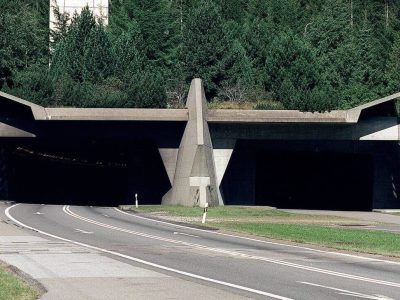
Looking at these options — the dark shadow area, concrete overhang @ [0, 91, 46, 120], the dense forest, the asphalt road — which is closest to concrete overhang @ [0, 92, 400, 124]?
concrete overhang @ [0, 91, 46, 120]

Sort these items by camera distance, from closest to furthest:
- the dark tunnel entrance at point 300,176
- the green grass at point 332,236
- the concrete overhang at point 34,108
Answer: the green grass at point 332,236
the concrete overhang at point 34,108
the dark tunnel entrance at point 300,176

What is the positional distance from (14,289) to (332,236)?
883 inches

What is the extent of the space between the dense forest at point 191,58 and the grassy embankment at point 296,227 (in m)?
15.9

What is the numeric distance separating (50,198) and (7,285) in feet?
290

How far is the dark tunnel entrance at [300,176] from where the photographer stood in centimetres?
7494

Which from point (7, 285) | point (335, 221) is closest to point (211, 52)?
point (335, 221)

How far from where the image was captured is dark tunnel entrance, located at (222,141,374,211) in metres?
74.9

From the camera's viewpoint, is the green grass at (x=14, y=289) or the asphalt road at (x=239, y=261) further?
the asphalt road at (x=239, y=261)

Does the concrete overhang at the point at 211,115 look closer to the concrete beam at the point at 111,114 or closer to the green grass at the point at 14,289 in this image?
the concrete beam at the point at 111,114

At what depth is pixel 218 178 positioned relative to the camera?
6981 cm

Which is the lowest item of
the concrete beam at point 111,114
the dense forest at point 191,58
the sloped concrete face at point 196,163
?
the sloped concrete face at point 196,163

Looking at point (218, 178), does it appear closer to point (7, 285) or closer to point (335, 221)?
point (335, 221)

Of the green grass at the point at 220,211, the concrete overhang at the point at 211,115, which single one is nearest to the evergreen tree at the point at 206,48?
the concrete overhang at the point at 211,115

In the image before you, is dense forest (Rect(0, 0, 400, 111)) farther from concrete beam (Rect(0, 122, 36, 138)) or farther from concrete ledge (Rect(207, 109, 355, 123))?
concrete beam (Rect(0, 122, 36, 138))
